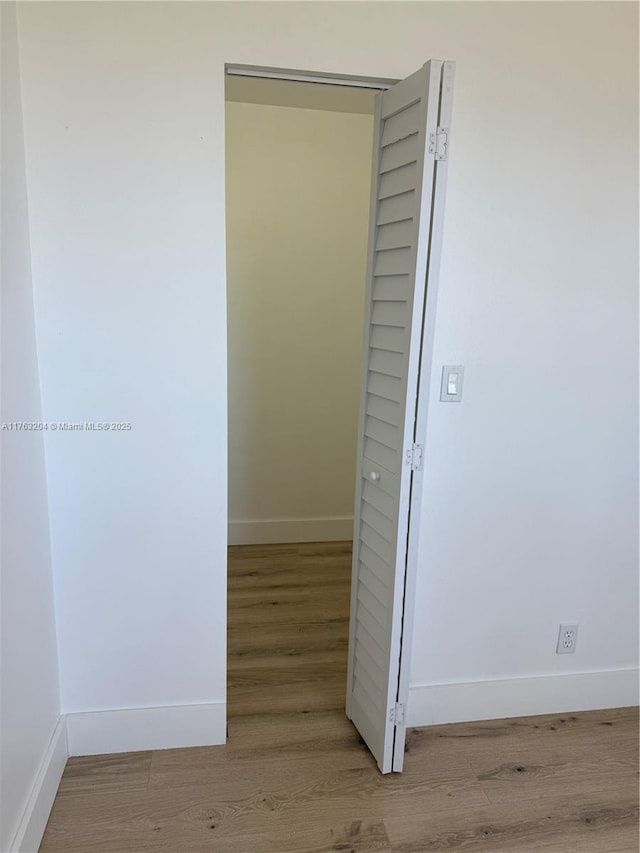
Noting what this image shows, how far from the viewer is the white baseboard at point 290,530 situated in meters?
3.68

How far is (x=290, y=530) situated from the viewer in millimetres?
3740

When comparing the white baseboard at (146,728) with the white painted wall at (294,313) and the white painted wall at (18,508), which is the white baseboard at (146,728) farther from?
the white painted wall at (294,313)

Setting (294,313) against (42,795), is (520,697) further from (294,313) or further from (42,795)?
(294,313)

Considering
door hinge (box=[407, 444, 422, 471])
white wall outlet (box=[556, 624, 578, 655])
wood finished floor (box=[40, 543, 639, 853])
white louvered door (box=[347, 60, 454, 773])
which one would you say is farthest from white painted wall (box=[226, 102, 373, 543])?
door hinge (box=[407, 444, 422, 471])

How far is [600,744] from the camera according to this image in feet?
7.23

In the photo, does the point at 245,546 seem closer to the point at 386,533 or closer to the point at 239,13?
the point at 386,533

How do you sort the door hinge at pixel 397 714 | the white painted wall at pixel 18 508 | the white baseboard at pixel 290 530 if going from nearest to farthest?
1. the white painted wall at pixel 18 508
2. the door hinge at pixel 397 714
3. the white baseboard at pixel 290 530

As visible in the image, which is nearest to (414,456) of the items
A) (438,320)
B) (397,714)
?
(438,320)

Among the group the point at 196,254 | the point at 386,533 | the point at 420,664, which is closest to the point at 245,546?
the point at 420,664

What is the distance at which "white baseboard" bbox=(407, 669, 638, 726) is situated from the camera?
7.36 ft

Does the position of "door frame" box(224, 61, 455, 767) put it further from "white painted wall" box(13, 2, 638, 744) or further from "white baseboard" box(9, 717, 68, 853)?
"white baseboard" box(9, 717, 68, 853)

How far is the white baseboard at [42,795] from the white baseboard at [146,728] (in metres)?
0.06

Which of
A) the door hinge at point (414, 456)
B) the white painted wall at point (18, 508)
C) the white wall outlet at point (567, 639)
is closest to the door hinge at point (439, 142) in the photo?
the door hinge at point (414, 456)

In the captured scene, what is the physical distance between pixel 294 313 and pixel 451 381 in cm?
168
